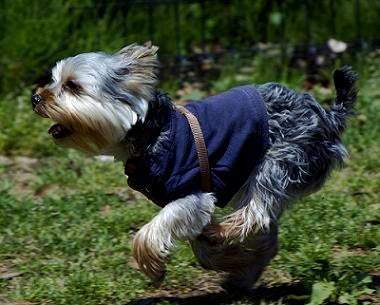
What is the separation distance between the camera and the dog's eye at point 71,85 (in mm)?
4711

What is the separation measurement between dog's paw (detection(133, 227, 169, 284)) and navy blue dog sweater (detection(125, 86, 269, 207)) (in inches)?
7.8

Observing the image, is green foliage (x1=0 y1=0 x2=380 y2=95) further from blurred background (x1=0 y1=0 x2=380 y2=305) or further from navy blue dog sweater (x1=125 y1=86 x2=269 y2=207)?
navy blue dog sweater (x1=125 y1=86 x2=269 y2=207)

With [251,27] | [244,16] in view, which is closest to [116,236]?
[251,27]

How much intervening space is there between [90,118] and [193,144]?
1.57 ft

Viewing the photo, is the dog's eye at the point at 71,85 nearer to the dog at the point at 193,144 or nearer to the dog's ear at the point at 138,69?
the dog at the point at 193,144

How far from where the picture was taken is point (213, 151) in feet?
15.2

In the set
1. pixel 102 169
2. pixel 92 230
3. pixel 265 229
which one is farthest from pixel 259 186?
pixel 102 169

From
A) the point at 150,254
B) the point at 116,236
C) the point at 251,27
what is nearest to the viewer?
the point at 150,254

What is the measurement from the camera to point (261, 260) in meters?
5.05

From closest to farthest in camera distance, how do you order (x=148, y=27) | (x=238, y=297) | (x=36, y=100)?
(x=36, y=100) < (x=238, y=297) < (x=148, y=27)

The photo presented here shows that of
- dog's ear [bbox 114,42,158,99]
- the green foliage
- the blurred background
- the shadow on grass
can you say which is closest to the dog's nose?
dog's ear [bbox 114,42,158,99]

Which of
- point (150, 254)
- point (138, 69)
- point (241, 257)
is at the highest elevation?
point (138, 69)

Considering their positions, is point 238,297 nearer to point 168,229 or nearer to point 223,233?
point 223,233

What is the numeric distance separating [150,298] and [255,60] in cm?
436
